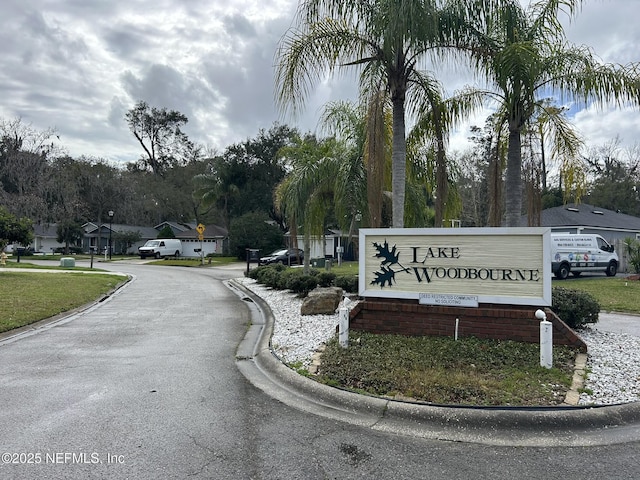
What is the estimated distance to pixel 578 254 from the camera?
762 inches

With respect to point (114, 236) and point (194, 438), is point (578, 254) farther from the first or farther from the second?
point (114, 236)

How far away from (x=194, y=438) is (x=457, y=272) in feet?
14.4

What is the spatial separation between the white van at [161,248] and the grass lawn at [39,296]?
27204 millimetres

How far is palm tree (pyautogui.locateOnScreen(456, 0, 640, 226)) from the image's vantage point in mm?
7645

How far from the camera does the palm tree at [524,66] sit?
764cm

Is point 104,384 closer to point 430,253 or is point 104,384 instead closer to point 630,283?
point 430,253

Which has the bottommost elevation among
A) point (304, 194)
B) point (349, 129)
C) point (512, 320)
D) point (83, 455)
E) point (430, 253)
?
point (83, 455)

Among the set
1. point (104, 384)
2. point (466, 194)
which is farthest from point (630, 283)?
point (466, 194)

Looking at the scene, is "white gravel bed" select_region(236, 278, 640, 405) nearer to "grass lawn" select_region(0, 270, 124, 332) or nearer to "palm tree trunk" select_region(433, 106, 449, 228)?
"palm tree trunk" select_region(433, 106, 449, 228)

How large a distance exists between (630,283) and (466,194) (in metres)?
28.5

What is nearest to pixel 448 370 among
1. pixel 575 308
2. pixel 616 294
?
pixel 575 308

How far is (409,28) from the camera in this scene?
717cm

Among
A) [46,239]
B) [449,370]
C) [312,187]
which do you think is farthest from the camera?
[46,239]

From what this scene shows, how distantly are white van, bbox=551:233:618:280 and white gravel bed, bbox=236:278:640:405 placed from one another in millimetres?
12235
